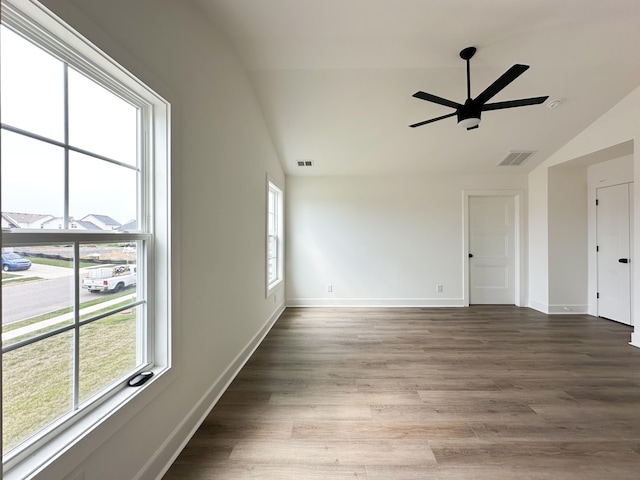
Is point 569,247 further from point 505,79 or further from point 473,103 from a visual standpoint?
point 505,79

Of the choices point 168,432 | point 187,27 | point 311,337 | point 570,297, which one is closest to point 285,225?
point 311,337

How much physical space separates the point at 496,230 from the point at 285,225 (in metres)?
3.70

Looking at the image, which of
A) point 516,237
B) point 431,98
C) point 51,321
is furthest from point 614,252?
point 51,321

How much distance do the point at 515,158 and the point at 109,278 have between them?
515cm

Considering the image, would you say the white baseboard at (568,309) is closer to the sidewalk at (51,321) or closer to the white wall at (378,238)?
the white wall at (378,238)

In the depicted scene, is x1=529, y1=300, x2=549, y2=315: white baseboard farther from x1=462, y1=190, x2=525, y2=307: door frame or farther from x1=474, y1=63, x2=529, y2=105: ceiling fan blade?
x1=474, y1=63, x2=529, y2=105: ceiling fan blade

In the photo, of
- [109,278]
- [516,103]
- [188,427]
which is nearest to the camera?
[109,278]

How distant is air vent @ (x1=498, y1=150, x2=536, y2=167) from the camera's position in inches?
156

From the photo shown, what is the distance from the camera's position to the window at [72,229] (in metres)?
0.84

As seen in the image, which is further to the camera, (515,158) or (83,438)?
(515,158)

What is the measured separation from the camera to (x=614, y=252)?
3.76m

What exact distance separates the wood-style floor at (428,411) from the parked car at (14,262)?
1238 millimetres

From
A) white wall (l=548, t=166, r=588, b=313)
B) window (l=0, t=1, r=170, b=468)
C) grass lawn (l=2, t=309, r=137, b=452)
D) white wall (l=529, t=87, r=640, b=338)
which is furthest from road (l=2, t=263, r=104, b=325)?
white wall (l=548, t=166, r=588, b=313)

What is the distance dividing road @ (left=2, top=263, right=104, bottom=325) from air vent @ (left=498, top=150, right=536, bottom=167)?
200 inches
